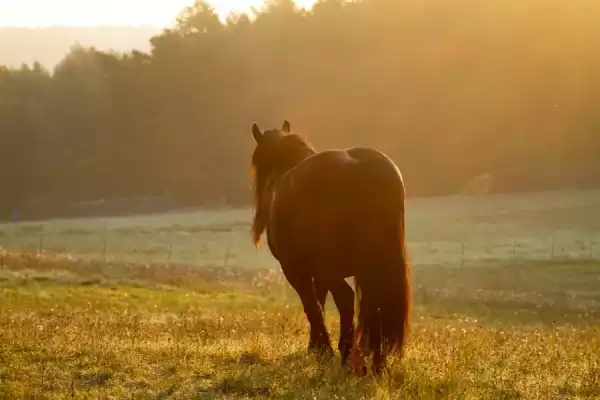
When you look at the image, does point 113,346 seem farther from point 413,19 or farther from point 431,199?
point 413,19

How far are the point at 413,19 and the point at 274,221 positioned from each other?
187 ft

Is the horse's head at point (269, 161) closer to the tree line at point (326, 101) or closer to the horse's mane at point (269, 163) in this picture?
the horse's mane at point (269, 163)

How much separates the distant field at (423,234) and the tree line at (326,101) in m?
5.15

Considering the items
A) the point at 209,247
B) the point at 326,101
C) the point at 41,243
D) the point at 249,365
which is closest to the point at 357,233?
the point at 249,365


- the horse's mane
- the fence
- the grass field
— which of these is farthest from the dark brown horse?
the fence

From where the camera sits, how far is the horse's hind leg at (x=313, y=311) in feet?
22.3

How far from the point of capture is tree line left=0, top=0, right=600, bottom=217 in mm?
52031

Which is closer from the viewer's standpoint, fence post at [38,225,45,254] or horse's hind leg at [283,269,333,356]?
horse's hind leg at [283,269,333,356]

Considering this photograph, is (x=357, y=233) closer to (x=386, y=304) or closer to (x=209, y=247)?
(x=386, y=304)

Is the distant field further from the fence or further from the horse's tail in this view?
the horse's tail

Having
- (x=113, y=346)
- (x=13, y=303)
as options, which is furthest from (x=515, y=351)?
(x=13, y=303)

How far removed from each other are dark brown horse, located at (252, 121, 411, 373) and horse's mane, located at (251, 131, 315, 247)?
91cm

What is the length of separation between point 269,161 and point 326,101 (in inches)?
1981

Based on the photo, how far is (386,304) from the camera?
19.3 feet
